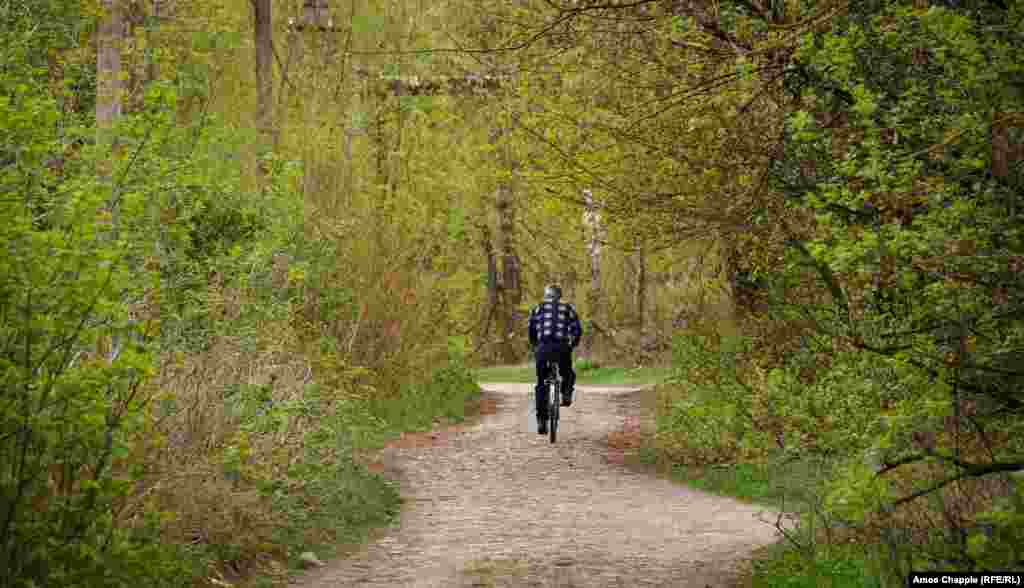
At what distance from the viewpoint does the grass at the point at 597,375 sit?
32625 millimetres

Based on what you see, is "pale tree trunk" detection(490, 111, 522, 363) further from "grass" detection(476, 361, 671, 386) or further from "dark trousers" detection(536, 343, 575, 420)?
"dark trousers" detection(536, 343, 575, 420)

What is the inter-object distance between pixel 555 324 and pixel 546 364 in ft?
1.99

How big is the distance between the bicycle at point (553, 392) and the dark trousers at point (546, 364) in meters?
0.07

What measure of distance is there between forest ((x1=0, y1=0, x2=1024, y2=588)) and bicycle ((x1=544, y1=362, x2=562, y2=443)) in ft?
5.50

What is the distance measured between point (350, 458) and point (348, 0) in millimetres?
14401

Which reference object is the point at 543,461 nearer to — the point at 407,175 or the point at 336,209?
the point at 336,209

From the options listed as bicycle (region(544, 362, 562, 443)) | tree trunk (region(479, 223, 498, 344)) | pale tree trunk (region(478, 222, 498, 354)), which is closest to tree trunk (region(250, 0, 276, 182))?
bicycle (region(544, 362, 562, 443))

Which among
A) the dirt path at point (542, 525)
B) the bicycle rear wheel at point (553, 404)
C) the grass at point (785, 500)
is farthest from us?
the bicycle rear wheel at point (553, 404)

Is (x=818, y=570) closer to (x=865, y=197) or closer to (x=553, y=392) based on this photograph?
(x=865, y=197)

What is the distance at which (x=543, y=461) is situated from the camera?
16.6 m

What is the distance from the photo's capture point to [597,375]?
3472cm

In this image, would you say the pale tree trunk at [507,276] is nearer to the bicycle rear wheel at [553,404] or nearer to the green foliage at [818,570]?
the bicycle rear wheel at [553,404]

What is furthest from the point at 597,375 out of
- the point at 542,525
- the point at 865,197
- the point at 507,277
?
the point at 865,197

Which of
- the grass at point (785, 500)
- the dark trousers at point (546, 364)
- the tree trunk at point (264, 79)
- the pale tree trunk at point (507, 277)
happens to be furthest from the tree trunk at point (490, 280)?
the grass at point (785, 500)
